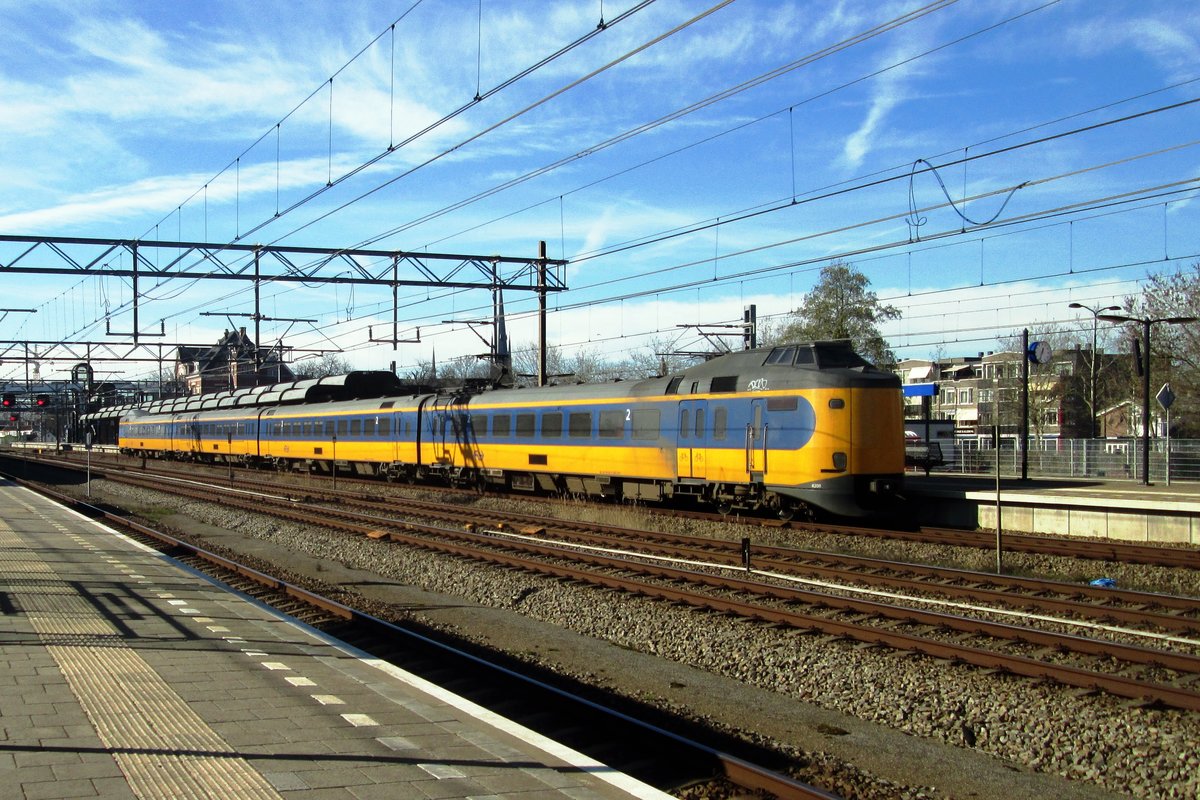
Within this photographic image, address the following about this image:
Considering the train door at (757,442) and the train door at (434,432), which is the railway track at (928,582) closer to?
the train door at (757,442)

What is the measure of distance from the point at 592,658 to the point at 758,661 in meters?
1.83

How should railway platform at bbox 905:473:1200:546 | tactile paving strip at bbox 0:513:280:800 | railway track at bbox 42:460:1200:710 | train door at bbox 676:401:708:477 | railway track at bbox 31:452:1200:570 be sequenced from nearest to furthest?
tactile paving strip at bbox 0:513:280:800 < railway track at bbox 42:460:1200:710 < railway track at bbox 31:452:1200:570 < railway platform at bbox 905:473:1200:546 < train door at bbox 676:401:708:477

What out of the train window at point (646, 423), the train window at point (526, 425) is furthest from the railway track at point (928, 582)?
the train window at point (526, 425)

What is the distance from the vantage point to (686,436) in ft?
Answer: 69.5

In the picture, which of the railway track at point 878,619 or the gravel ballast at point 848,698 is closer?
the gravel ballast at point 848,698

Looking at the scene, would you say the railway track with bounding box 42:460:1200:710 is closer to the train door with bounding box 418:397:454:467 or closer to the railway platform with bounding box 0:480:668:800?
the railway platform with bounding box 0:480:668:800

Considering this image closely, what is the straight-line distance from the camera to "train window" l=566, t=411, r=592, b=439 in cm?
2431

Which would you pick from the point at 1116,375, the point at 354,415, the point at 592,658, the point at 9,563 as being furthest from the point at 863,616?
the point at 1116,375

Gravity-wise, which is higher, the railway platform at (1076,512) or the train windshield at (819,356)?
the train windshield at (819,356)

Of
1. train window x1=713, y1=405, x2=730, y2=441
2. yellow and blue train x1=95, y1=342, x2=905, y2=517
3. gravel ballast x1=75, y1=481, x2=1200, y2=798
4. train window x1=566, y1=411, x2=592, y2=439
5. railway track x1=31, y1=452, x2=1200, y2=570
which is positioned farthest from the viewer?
train window x1=566, y1=411, x2=592, y2=439

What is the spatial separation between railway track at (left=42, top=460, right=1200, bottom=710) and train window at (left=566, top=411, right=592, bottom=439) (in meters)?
5.76

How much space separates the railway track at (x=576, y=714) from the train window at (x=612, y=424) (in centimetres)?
1123

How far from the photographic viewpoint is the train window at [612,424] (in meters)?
23.1

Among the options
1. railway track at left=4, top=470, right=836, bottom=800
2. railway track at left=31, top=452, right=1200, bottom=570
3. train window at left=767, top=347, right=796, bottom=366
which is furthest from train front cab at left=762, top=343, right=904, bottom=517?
railway track at left=4, top=470, right=836, bottom=800
